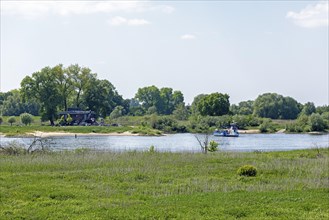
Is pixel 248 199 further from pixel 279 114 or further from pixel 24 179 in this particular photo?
pixel 279 114

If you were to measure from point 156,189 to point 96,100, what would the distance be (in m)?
104

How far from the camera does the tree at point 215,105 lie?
444 feet

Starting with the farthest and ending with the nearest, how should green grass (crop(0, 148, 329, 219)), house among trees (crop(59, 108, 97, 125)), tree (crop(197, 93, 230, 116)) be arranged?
1. tree (crop(197, 93, 230, 116))
2. house among trees (crop(59, 108, 97, 125))
3. green grass (crop(0, 148, 329, 219))

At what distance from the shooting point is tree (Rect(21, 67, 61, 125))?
107 meters

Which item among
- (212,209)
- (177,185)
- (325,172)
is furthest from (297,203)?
(325,172)

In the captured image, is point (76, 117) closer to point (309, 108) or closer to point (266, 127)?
point (266, 127)

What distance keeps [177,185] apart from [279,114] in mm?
139235

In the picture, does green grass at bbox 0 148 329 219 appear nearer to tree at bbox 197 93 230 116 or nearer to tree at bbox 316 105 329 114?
tree at bbox 197 93 230 116

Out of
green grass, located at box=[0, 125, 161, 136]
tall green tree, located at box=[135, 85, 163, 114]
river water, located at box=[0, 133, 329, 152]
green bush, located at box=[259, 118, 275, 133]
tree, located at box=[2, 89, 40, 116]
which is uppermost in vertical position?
tall green tree, located at box=[135, 85, 163, 114]

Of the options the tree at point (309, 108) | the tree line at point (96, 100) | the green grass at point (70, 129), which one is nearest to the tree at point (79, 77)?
the tree line at point (96, 100)


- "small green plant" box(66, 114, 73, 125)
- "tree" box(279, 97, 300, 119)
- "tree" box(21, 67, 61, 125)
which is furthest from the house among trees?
"tree" box(279, 97, 300, 119)

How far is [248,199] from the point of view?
56.4 feet

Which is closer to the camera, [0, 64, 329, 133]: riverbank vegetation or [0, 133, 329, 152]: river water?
[0, 133, 329, 152]: river water

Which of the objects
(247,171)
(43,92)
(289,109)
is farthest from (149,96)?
(247,171)
